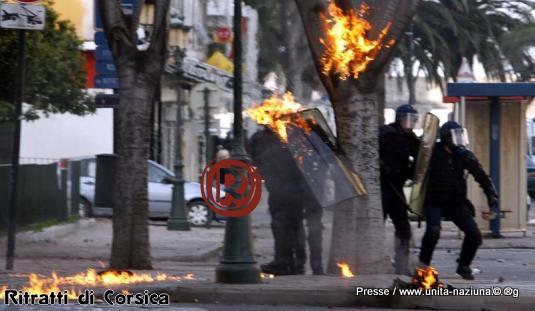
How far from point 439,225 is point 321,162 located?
141cm

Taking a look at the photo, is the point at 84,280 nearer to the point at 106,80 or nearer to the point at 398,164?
the point at 398,164

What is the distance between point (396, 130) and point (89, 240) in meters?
7.00

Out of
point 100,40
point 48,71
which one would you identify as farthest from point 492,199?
point 48,71

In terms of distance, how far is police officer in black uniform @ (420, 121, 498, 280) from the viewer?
10742mm

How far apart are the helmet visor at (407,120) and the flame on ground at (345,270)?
1.54 metres

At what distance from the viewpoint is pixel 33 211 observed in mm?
17047

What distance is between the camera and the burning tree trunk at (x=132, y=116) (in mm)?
11195

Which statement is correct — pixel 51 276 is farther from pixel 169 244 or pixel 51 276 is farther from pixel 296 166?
pixel 169 244

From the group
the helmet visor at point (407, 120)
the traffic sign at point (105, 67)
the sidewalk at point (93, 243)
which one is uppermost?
the traffic sign at point (105, 67)

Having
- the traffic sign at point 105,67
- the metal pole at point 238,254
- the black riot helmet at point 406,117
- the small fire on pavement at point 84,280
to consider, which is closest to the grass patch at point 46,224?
the traffic sign at point 105,67

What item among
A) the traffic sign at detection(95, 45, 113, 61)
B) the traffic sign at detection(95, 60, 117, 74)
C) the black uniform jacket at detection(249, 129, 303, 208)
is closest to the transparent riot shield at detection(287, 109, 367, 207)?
the black uniform jacket at detection(249, 129, 303, 208)

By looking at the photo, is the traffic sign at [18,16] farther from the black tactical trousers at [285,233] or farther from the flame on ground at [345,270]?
the flame on ground at [345,270]

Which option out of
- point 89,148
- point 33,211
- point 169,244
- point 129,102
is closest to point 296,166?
point 129,102

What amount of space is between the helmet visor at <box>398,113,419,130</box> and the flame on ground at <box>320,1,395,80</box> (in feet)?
2.80
